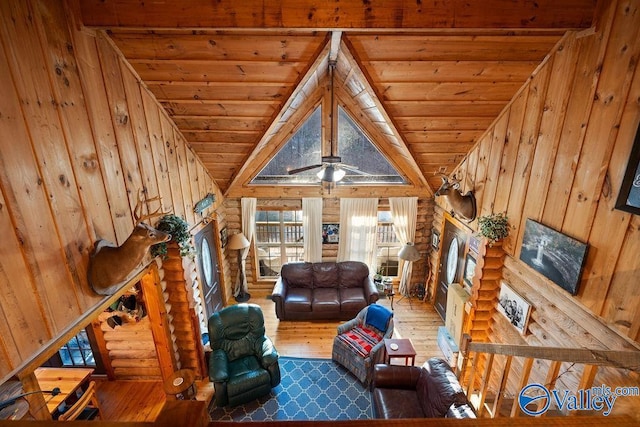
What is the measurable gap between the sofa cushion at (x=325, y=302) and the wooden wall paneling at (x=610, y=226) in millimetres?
3972

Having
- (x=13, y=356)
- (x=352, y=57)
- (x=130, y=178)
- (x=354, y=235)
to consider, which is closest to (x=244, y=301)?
(x=354, y=235)

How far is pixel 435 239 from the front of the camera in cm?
687

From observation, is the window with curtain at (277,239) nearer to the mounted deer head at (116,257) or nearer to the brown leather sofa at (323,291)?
the brown leather sofa at (323,291)

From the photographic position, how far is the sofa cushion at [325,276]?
21.7 ft

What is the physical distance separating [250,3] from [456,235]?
5.14 meters

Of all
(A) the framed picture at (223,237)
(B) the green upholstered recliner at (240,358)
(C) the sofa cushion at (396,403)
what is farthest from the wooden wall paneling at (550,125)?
(A) the framed picture at (223,237)

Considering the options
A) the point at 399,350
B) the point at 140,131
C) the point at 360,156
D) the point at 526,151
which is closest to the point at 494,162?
the point at 526,151

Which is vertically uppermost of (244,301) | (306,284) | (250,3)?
(250,3)

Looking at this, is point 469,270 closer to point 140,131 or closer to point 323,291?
point 323,291

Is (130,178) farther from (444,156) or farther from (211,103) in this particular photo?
(444,156)

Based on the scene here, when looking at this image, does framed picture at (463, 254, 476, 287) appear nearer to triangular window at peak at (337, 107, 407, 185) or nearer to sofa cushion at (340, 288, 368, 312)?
sofa cushion at (340, 288, 368, 312)

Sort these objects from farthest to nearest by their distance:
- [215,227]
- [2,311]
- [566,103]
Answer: [215,227] → [566,103] → [2,311]

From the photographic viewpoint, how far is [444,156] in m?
5.51

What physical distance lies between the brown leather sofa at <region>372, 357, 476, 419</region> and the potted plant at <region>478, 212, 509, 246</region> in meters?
1.77
